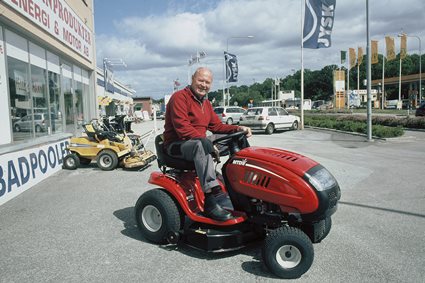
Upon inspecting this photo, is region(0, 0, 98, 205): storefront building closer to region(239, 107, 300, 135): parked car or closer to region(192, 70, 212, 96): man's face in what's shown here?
region(192, 70, 212, 96): man's face

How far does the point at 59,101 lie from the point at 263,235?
11638 mm

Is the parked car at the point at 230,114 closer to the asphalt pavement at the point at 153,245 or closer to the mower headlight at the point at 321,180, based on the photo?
the asphalt pavement at the point at 153,245

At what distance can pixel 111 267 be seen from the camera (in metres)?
3.84

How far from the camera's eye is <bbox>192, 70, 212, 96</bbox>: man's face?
14.0ft

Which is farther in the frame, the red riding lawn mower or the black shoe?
the black shoe

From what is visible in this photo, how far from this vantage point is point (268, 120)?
73.4 feet

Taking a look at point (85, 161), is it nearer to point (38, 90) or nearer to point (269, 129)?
point (38, 90)

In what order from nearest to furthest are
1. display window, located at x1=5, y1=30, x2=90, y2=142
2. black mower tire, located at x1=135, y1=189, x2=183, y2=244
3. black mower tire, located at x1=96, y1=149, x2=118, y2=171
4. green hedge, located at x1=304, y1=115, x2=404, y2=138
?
black mower tire, located at x1=135, y1=189, x2=183, y2=244
display window, located at x1=5, y1=30, x2=90, y2=142
black mower tire, located at x1=96, y1=149, x2=118, y2=171
green hedge, located at x1=304, y1=115, x2=404, y2=138

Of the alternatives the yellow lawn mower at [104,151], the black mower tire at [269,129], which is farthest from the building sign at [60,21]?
the black mower tire at [269,129]

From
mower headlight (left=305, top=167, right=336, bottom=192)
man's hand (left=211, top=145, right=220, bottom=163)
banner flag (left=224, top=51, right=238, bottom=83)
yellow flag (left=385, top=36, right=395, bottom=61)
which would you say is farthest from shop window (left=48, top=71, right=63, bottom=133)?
yellow flag (left=385, top=36, right=395, bottom=61)

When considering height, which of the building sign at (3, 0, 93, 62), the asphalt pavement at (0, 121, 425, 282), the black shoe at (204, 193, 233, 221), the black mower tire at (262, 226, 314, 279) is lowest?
the asphalt pavement at (0, 121, 425, 282)

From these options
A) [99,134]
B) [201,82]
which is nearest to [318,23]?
[99,134]

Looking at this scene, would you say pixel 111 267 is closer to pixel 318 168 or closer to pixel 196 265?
pixel 196 265

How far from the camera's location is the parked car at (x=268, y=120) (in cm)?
2236
